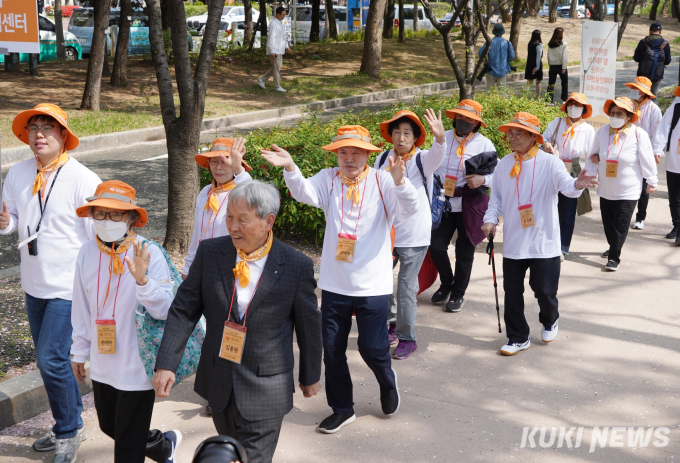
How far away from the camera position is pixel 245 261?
11.4ft

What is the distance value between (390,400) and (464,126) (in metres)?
2.82

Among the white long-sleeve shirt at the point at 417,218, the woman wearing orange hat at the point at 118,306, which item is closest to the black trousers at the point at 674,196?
the white long-sleeve shirt at the point at 417,218

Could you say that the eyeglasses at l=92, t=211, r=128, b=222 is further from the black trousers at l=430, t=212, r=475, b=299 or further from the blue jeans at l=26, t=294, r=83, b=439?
the black trousers at l=430, t=212, r=475, b=299

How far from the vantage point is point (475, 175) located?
657cm

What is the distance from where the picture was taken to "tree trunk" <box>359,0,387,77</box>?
21.2m

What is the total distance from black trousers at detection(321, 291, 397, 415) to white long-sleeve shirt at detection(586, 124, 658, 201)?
4.42 meters

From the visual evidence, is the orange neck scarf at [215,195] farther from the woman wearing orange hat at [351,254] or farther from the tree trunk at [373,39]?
the tree trunk at [373,39]

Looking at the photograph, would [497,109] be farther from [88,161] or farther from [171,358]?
[171,358]

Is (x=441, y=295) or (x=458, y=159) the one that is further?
(x=441, y=295)

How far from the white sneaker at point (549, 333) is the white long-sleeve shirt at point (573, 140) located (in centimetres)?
276

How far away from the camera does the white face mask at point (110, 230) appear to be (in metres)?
3.67

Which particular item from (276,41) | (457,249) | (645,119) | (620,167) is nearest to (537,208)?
(457,249)

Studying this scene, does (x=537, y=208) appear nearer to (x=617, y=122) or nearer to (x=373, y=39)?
(x=617, y=122)

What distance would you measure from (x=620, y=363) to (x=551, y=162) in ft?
5.53
